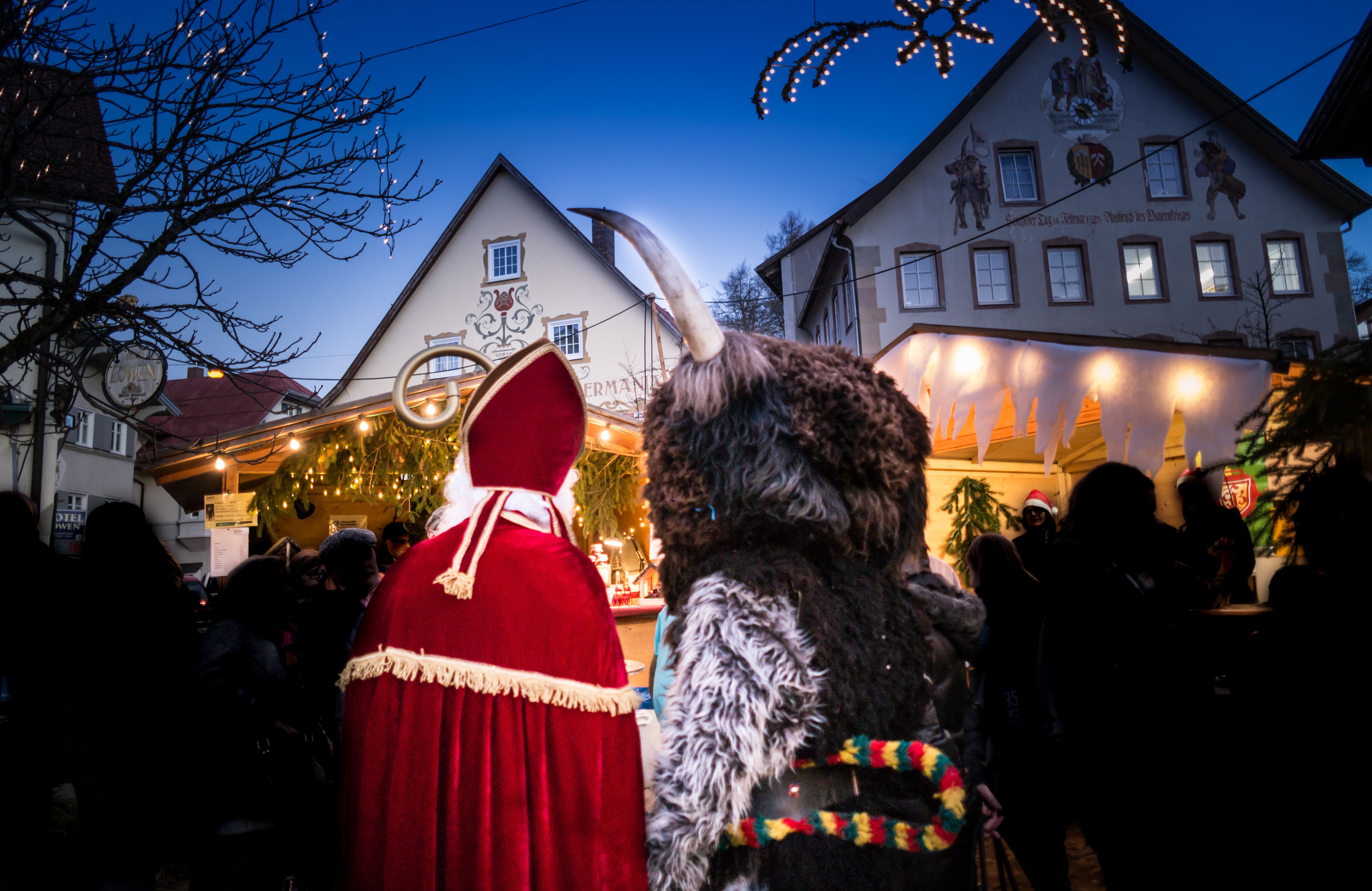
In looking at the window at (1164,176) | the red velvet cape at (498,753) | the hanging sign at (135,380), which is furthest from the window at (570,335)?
the red velvet cape at (498,753)

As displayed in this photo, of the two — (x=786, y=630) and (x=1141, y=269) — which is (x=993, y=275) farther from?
(x=786, y=630)

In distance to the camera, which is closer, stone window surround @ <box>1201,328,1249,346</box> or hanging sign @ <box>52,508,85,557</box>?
hanging sign @ <box>52,508,85,557</box>

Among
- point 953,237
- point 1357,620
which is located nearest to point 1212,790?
point 1357,620

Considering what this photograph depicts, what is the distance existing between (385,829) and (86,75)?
4749 millimetres

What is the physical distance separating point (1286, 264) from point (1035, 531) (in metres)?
13.6

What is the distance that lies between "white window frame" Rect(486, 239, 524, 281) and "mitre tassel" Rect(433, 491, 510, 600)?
15.0 metres

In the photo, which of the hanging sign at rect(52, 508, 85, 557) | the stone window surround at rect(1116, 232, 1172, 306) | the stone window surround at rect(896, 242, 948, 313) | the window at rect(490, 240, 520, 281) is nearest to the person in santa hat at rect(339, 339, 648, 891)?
the stone window surround at rect(896, 242, 948, 313)

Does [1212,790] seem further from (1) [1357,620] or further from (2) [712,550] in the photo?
(2) [712,550]

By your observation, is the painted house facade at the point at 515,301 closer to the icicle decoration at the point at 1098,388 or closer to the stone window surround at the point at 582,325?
the stone window surround at the point at 582,325

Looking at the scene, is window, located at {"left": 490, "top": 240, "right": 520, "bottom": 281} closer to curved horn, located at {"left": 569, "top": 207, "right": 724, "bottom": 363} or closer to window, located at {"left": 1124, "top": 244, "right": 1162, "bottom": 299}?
window, located at {"left": 1124, "top": 244, "right": 1162, "bottom": 299}

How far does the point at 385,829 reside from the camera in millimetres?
1489

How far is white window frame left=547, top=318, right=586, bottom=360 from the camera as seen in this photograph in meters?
15.3

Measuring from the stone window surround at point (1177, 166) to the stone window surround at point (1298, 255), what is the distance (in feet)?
5.69

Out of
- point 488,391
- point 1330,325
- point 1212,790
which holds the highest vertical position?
point 1330,325
